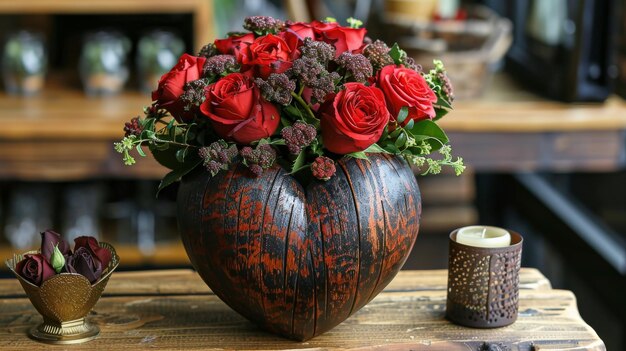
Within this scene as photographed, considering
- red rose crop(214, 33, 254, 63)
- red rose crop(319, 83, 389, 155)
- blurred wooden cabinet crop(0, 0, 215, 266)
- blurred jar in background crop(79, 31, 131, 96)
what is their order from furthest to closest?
1. blurred jar in background crop(79, 31, 131, 96)
2. blurred wooden cabinet crop(0, 0, 215, 266)
3. red rose crop(214, 33, 254, 63)
4. red rose crop(319, 83, 389, 155)

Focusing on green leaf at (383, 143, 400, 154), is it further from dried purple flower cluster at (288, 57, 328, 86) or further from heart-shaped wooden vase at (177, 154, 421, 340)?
dried purple flower cluster at (288, 57, 328, 86)

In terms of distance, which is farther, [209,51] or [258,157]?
[209,51]

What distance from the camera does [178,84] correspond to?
109cm

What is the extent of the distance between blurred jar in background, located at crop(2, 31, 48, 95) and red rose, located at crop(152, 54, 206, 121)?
1577 millimetres

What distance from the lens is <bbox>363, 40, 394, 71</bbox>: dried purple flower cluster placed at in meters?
1.11

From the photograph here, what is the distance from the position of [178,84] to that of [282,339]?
1.13 ft

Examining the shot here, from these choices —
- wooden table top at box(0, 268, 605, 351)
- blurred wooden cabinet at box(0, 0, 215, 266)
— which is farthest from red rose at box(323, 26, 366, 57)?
blurred wooden cabinet at box(0, 0, 215, 266)

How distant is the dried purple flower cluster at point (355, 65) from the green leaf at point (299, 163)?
0.35 ft

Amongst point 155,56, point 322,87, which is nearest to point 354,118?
point 322,87

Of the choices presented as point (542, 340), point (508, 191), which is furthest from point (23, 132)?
point (508, 191)

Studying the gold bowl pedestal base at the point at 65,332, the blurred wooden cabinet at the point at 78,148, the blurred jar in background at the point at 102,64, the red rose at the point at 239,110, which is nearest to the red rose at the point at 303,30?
the red rose at the point at 239,110

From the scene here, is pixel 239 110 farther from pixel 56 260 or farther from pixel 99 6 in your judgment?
pixel 99 6

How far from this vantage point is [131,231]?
8.89 feet

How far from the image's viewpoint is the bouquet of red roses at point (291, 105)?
1035mm
